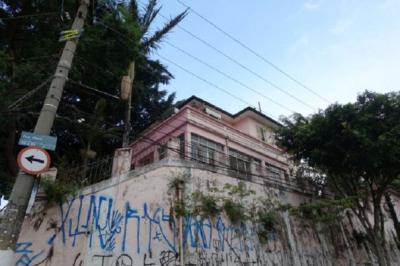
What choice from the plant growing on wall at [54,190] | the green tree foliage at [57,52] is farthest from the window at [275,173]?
the plant growing on wall at [54,190]

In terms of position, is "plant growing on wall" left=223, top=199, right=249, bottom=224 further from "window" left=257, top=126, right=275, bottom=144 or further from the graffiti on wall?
"window" left=257, top=126, right=275, bottom=144

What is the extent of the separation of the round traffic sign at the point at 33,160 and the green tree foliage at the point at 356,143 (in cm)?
891

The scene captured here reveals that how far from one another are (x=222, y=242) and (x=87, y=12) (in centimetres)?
675

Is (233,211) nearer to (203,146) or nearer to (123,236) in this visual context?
(123,236)

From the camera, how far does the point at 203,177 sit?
860 centimetres

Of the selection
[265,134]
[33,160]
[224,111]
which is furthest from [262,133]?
[33,160]

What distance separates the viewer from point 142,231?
22.6 ft

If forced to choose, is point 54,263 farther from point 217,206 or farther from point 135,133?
point 135,133

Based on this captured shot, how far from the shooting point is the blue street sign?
14.1 feet

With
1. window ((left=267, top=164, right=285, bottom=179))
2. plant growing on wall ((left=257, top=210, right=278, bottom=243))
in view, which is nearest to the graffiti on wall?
plant growing on wall ((left=257, top=210, right=278, bottom=243))

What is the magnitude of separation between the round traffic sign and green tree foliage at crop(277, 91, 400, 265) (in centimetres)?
891

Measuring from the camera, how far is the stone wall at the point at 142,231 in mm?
6277

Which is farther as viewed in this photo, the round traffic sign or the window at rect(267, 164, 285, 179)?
the window at rect(267, 164, 285, 179)

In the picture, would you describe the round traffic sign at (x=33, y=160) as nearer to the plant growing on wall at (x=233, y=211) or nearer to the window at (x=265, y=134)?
the plant growing on wall at (x=233, y=211)
